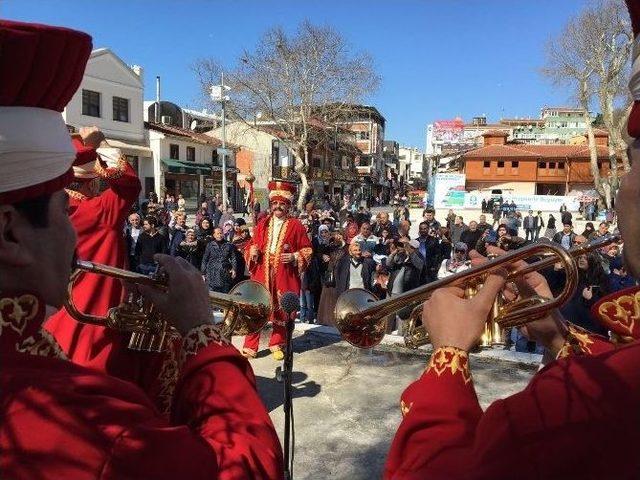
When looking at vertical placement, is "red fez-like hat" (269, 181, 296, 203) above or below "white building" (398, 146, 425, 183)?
below

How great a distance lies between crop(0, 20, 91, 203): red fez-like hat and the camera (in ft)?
3.81

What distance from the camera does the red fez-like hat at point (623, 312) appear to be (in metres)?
1.45

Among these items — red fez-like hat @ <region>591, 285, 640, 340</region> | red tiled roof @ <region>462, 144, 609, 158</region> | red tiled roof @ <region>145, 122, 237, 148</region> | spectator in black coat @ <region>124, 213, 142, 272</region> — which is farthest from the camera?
red tiled roof @ <region>462, 144, 609, 158</region>

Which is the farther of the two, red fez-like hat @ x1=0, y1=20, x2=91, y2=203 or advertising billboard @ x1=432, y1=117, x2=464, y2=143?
advertising billboard @ x1=432, y1=117, x2=464, y2=143

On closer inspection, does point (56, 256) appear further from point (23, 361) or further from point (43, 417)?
point (43, 417)

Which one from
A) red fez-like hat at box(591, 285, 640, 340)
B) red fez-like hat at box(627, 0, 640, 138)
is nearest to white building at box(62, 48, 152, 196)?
red fez-like hat at box(591, 285, 640, 340)

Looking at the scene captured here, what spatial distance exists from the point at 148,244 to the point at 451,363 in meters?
8.87

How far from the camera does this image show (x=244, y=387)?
1.44m

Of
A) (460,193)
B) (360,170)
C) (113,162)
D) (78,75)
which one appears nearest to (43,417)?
(78,75)

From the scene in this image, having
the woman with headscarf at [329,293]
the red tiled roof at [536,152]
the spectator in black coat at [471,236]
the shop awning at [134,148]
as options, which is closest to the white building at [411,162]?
the red tiled roof at [536,152]

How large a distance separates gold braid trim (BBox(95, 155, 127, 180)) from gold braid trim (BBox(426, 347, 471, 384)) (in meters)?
2.53

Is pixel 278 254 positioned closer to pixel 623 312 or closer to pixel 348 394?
pixel 348 394

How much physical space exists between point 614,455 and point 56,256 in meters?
1.29

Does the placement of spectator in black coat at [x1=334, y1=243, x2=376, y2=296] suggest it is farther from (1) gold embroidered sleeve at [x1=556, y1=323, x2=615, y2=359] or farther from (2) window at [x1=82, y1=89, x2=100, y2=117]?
(2) window at [x1=82, y1=89, x2=100, y2=117]
